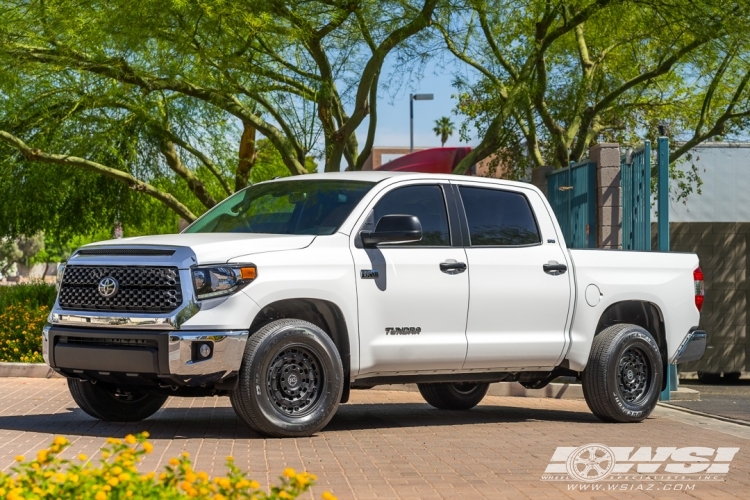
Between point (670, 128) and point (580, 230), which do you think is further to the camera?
point (670, 128)

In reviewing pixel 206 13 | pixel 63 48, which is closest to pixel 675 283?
pixel 206 13

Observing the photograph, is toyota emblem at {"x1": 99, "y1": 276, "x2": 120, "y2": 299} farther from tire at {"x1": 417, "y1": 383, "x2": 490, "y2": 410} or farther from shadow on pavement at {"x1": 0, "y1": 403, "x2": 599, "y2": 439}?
tire at {"x1": 417, "y1": 383, "x2": 490, "y2": 410}

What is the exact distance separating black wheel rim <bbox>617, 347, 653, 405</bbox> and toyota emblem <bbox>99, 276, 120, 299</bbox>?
476 cm

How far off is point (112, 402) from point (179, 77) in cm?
867

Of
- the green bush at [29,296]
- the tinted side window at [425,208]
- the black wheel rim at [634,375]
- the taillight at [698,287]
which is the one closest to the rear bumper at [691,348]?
the taillight at [698,287]

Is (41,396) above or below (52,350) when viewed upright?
below

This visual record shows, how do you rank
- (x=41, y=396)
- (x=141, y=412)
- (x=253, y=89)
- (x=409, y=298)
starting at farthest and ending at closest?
(x=253, y=89), (x=41, y=396), (x=141, y=412), (x=409, y=298)

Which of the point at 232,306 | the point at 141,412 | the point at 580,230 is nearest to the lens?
the point at 232,306

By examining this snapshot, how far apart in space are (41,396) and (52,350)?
386 cm

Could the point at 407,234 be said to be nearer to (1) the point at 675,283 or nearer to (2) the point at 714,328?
(1) the point at 675,283

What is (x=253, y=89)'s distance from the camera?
18047 millimetres

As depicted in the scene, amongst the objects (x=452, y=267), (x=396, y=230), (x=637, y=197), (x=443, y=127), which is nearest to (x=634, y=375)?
(x=452, y=267)

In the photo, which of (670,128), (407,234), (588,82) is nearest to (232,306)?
(407,234)

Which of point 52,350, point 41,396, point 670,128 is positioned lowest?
point 41,396
